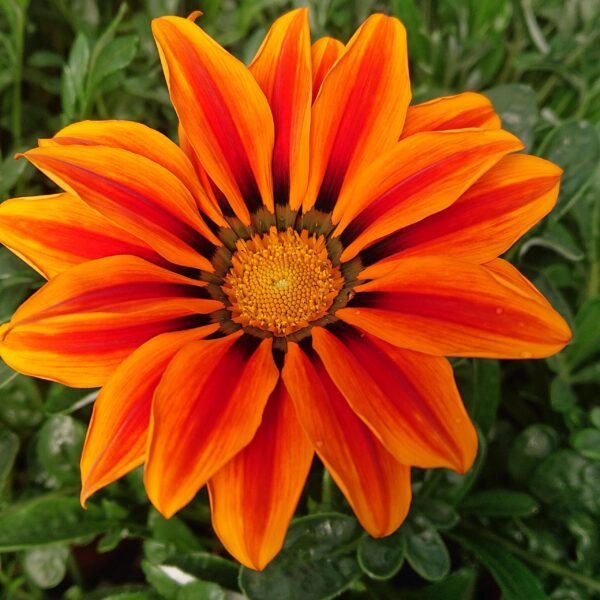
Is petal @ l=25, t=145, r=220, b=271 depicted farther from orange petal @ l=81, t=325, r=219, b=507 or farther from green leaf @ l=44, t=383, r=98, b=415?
green leaf @ l=44, t=383, r=98, b=415

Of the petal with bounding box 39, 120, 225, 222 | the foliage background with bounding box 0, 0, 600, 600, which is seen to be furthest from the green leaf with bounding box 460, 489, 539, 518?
the petal with bounding box 39, 120, 225, 222

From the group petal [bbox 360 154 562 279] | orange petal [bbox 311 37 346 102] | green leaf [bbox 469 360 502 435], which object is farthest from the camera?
green leaf [bbox 469 360 502 435]

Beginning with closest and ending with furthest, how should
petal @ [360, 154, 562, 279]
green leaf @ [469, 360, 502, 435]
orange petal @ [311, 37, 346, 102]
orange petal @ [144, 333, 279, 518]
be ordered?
orange petal @ [144, 333, 279, 518]
petal @ [360, 154, 562, 279]
orange petal @ [311, 37, 346, 102]
green leaf @ [469, 360, 502, 435]

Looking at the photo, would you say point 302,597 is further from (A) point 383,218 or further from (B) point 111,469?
(A) point 383,218

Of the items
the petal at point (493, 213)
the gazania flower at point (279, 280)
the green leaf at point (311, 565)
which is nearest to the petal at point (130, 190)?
the gazania flower at point (279, 280)

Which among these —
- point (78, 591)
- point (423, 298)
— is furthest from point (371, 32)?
point (78, 591)

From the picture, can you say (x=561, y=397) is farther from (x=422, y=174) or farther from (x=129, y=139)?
(x=129, y=139)

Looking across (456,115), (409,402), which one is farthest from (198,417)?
(456,115)
